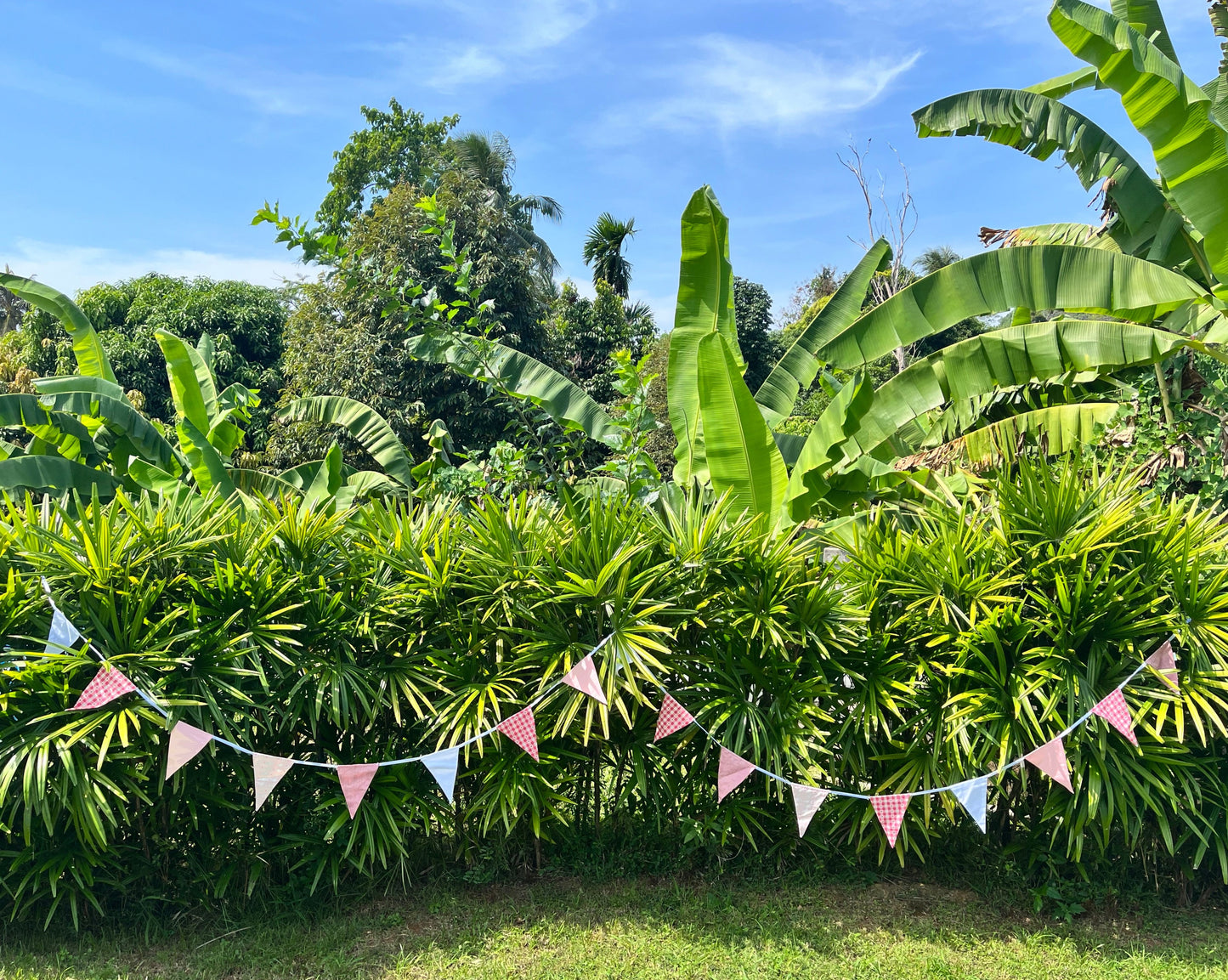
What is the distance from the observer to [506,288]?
17.6m

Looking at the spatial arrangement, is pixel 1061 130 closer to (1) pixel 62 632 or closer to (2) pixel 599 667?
(2) pixel 599 667

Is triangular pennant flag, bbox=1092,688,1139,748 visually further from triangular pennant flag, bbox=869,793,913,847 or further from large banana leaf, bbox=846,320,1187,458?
large banana leaf, bbox=846,320,1187,458

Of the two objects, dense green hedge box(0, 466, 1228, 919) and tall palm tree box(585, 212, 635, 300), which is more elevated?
tall palm tree box(585, 212, 635, 300)

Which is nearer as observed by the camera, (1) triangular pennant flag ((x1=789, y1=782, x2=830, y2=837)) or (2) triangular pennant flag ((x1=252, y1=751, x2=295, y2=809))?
(2) triangular pennant flag ((x1=252, y1=751, x2=295, y2=809))

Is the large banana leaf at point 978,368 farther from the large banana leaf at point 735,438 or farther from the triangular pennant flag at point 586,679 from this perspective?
the triangular pennant flag at point 586,679

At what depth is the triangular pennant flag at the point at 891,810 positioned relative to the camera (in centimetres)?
404

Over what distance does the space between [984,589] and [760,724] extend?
1.26 m

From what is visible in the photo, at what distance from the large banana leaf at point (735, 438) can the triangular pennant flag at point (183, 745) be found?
3.18m

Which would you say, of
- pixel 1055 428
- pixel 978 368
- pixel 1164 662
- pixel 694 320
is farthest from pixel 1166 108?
pixel 1164 662

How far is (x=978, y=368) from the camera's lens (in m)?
6.35

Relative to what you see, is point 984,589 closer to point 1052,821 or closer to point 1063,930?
point 1052,821

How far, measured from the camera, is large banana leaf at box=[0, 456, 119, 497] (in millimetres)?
6320

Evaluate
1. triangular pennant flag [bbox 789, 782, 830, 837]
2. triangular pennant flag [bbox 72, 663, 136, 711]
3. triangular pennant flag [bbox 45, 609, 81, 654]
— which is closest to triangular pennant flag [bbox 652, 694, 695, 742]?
triangular pennant flag [bbox 789, 782, 830, 837]

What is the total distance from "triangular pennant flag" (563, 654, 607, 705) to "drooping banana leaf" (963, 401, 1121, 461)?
16.1 ft
